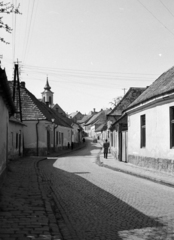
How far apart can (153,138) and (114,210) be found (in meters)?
8.86

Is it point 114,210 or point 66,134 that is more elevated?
point 66,134

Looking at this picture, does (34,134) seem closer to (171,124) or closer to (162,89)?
(162,89)

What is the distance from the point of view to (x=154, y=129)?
15.3 meters

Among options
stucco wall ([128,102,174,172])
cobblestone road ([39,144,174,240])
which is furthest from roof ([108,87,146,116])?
cobblestone road ([39,144,174,240])

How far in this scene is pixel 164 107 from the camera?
13.9 m

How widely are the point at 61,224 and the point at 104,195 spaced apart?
3.24 meters

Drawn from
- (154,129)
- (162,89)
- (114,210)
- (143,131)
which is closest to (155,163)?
(154,129)

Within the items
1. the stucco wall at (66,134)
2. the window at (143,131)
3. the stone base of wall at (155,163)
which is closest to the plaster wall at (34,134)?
the stucco wall at (66,134)

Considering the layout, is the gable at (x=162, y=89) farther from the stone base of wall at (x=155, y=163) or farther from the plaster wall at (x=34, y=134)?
the plaster wall at (x=34, y=134)

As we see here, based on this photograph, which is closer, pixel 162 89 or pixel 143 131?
pixel 162 89

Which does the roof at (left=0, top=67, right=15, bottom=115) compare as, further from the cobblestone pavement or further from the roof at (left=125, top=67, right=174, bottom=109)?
the roof at (left=125, top=67, right=174, bottom=109)

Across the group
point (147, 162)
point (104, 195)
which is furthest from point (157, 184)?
point (147, 162)

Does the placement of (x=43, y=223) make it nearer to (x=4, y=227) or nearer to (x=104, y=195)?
(x=4, y=227)

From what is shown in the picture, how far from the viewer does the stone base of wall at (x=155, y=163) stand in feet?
44.0
